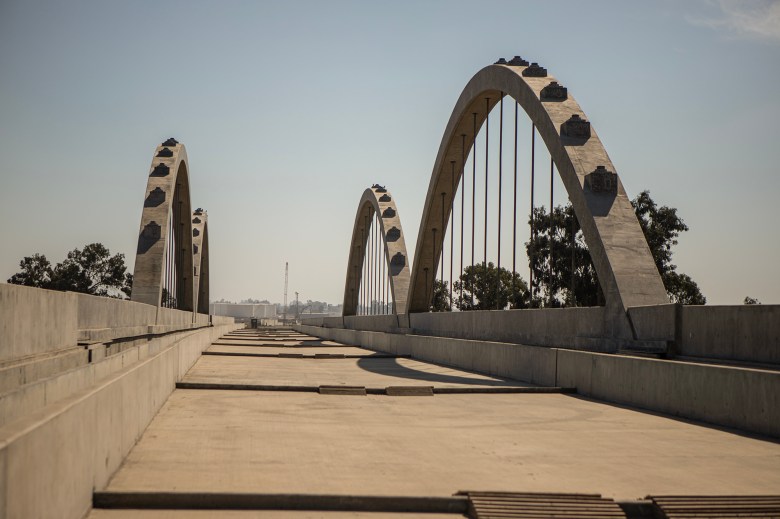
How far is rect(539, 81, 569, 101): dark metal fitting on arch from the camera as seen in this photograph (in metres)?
25.0

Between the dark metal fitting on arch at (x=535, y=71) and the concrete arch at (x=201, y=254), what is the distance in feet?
162

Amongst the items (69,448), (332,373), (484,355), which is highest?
(69,448)

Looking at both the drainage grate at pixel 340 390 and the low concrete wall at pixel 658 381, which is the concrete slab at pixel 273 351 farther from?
the drainage grate at pixel 340 390

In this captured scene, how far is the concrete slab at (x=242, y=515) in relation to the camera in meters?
5.88

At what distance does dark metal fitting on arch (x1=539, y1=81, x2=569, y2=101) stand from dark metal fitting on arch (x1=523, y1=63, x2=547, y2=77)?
1.97m

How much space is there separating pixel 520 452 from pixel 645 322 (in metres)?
9.06

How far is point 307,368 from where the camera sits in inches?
918

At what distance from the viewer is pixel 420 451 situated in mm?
8742

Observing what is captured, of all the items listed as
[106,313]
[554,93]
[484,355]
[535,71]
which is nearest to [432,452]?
[484,355]

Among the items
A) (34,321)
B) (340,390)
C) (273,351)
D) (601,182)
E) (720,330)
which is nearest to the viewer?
(34,321)

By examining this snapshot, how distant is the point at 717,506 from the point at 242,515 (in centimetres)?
315

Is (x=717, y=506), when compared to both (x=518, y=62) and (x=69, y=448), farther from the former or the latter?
(x=518, y=62)

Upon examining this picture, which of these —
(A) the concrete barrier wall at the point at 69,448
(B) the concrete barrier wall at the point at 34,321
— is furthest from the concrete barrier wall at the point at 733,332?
(B) the concrete barrier wall at the point at 34,321

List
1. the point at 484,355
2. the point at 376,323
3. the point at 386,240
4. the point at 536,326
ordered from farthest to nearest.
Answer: the point at 386,240
the point at 376,323
the point at 536,326
the point at 484,355
